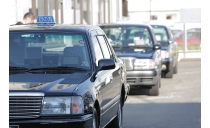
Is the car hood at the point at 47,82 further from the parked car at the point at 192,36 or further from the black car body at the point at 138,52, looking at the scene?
the parked car at the point at 192,36

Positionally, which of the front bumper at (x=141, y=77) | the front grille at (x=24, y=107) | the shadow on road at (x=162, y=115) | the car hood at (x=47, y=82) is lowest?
the shadow on road at (x=162, y=115)

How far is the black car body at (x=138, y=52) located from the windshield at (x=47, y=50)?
6339 millimetres

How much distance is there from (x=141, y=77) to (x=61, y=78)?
24.0ft

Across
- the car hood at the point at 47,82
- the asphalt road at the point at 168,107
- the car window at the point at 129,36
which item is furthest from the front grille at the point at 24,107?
the car window at the point at 129,36

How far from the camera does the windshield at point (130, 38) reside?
15937mm

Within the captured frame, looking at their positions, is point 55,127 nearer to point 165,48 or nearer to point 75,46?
point 75,46

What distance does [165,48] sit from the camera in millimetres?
20375

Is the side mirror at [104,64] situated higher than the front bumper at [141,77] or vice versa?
the side mirror at [104,64]

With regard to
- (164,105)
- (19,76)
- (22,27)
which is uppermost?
(22,27)

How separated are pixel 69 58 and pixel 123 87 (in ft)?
7.36

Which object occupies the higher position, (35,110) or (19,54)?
(19,54)

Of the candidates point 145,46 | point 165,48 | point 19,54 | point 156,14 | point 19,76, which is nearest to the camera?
point 19,76
